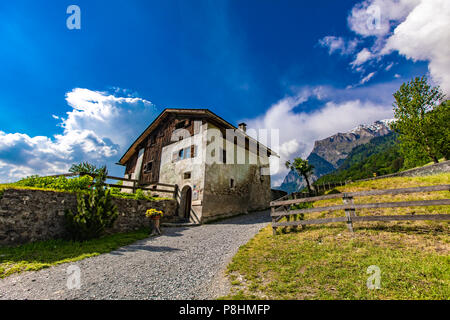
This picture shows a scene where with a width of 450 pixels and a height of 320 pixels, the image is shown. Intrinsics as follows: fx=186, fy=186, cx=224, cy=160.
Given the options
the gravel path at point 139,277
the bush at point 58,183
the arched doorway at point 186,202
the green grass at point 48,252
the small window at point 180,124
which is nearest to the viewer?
the gravel path at point 139,277

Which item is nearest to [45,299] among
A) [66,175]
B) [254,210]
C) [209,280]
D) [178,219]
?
[209,280]

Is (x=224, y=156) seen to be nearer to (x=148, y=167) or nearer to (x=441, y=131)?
(x=148, y=167)

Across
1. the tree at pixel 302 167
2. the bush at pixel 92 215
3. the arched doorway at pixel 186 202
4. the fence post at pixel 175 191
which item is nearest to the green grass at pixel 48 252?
the bush at pixel 92 215

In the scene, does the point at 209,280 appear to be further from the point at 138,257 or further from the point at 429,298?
the point at 429,298

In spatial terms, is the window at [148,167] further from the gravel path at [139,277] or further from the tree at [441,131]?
the tree at [441,131]

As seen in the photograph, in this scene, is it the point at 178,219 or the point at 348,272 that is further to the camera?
the point at 178,219

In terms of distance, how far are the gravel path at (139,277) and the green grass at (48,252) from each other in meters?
0.41

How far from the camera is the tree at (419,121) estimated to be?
2003 cm

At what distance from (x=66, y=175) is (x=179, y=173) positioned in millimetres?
7387

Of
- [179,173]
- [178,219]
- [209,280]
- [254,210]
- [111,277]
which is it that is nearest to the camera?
[209,280]

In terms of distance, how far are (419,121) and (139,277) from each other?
29.1m

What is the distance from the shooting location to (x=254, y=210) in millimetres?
18641

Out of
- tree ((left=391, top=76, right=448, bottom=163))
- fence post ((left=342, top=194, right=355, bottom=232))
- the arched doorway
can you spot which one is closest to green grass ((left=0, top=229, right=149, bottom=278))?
the arched doorway
